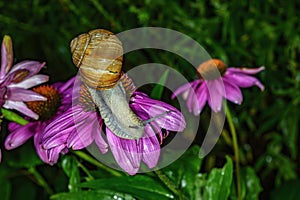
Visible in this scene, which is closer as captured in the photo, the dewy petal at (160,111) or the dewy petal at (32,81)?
the dewy petal at (160,111)

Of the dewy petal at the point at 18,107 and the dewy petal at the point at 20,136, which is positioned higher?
the dewy petal at the point at 18,107

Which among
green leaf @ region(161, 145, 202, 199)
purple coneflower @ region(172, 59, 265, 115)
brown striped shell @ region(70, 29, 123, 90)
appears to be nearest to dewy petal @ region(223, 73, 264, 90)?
purple coneflower @ region(172, 59, 265, 115)

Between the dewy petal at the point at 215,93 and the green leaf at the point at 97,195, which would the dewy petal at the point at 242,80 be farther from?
the green leaf at the point at 97,195

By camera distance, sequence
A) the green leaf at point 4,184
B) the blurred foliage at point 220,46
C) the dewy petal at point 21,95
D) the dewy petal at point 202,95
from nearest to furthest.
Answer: the dewy petal at point 21,95
the dewy petal at point 202,95
the green leaf at point 4,184
the blurred foliage at point 220,46

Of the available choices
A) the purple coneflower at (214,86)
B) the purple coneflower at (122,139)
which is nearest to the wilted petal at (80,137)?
the purple coneflower at (122,139)

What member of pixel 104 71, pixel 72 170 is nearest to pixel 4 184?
pixel 72 170

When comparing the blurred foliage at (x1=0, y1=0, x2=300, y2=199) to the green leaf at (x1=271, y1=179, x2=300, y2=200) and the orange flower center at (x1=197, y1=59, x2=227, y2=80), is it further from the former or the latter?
the orange flower center at (x1=197, y1=59, x2=227, y2=80)
